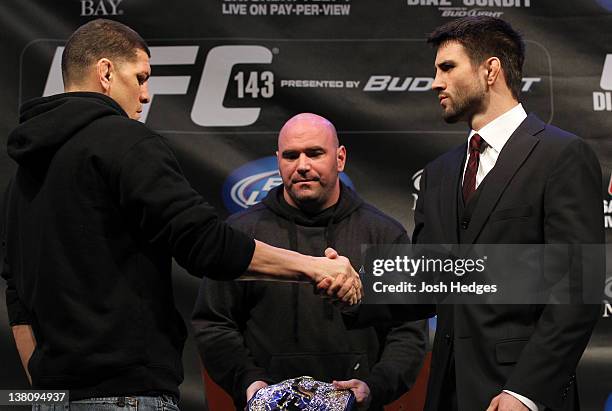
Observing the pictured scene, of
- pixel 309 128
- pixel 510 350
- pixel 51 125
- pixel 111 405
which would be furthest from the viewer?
pixel 309 128

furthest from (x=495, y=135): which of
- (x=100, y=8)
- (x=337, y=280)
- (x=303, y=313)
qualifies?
(x=100, y=8)

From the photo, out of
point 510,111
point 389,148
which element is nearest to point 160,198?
point 510,111

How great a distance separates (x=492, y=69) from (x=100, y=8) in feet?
6.07

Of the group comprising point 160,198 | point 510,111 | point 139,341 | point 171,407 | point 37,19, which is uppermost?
point 37,19

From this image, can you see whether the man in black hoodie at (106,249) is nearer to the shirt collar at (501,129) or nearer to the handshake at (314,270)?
the handshake at (314,270)

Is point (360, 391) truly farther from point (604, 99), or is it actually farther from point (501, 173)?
point (604, 99)

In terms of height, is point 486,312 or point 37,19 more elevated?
point 37,19

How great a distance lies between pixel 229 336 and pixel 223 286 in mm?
190

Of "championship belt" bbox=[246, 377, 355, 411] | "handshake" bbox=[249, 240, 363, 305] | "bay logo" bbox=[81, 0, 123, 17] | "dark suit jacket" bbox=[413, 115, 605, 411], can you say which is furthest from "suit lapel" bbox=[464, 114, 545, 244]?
"bay logo" bbox=[81, 0, 123, 17]

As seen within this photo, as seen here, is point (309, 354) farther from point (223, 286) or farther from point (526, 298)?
point (526, 298)

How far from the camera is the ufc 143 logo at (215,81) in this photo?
13.5 ft

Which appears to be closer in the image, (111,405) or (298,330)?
(111,405)

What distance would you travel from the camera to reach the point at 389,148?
4.13 metres

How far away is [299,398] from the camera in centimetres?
306
